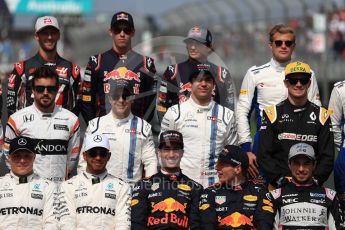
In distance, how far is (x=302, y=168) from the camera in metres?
10.1

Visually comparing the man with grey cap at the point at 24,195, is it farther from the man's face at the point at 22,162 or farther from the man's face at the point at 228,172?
the man's face at the point at 228,172

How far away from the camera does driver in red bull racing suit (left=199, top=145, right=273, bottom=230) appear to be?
10.0 meters

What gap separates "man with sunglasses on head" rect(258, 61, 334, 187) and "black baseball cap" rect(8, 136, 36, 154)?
2553 millimetres

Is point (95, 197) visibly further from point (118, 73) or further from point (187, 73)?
point (187, 73)

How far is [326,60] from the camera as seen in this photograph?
27.3 metres

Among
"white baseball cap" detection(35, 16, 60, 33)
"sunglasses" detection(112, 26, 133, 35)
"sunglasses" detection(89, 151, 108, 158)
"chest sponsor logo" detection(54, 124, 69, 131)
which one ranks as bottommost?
"sunglasses" detection(89, 151, 108, 158)

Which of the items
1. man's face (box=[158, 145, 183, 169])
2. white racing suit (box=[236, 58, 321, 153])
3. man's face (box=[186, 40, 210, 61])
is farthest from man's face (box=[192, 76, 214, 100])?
man's face (box=[158, 145, 183, 169])

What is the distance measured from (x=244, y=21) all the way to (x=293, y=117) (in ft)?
59.5

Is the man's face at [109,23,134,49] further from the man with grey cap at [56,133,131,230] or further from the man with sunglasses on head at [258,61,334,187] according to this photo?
the man with sunglasses on head at [258,61,334,187]

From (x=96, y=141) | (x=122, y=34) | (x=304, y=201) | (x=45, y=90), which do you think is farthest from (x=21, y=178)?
(x=304, y=201)

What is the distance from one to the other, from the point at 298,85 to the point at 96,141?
2.34m

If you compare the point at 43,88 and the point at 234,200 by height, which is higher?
the point at 43,88

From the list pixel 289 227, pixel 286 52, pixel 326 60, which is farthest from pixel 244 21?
pixel 289 227

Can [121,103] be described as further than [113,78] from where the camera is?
No
